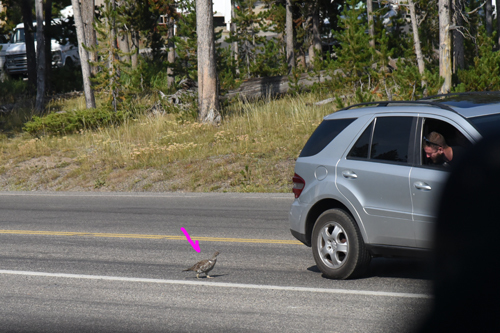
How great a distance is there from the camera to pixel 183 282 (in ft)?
22.3

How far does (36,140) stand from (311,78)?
11.5 m

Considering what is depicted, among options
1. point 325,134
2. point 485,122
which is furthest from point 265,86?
point 485,122

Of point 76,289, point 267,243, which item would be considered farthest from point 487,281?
point 267,243

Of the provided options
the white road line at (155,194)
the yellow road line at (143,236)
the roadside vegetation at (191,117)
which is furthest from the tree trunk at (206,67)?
the yellow road line at (143,236)

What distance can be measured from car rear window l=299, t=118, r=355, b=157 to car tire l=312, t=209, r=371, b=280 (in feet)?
2.68

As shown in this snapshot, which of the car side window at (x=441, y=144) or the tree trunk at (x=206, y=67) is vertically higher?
the tree trunk at (x=206, y=67)

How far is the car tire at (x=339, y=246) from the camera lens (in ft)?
20.2

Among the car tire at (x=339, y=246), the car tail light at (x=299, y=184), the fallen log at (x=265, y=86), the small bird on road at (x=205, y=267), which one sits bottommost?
the small bird on road at (x=205, y=267)

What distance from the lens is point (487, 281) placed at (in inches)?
81.6

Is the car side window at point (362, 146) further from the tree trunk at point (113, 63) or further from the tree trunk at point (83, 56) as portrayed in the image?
the tree trunk at point (83, 56)

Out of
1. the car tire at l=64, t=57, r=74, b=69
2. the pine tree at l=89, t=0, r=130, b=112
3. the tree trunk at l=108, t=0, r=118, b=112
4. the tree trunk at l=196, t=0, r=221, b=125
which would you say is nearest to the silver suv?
the tree trunk at l=196, t=0, r=221, b=125

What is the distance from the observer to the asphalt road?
5.34 meters

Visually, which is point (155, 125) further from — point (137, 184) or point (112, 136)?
point (137, 184)

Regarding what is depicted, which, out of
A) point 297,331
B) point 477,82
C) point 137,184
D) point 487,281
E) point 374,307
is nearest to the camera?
point 487,281
